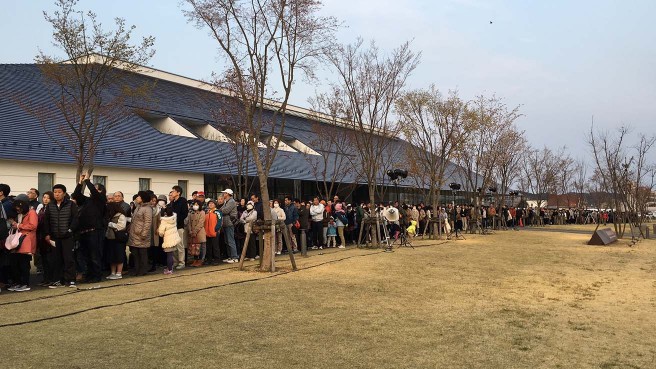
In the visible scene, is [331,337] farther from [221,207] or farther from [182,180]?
[182,180]

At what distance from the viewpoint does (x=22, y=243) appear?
8023 millimetres

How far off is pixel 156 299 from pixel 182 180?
15.7 metres

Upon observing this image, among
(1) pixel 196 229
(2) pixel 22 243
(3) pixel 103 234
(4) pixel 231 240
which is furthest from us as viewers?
(4) pixel 231 240

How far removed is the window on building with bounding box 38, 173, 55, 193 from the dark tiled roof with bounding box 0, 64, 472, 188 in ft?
2.25

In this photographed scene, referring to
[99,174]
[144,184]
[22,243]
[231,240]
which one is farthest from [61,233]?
[144,184]

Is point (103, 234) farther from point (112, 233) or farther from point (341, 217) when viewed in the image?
point (341, 217)

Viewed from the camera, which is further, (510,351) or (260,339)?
(260,339)

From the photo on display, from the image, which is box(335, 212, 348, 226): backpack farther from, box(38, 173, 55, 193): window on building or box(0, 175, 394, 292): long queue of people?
box(38, 173, 55, 193): window on building

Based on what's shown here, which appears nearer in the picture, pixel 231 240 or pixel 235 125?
pixel 231 240

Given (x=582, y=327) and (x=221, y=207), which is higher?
(x=221, y=207)

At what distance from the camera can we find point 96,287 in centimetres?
829

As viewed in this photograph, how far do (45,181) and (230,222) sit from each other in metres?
9.10

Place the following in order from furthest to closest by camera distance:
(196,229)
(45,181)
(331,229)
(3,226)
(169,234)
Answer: (45,181) < (331,229) < (196,229) < (169,234) < (3,226)

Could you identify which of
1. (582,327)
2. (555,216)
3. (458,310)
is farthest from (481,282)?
(555,216)
